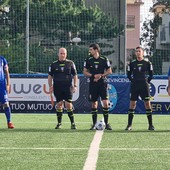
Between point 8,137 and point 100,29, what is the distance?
36.9m

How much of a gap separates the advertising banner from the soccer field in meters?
10.4

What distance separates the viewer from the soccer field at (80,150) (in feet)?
24.2

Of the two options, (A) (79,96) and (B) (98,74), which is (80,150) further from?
(A) (79,96)

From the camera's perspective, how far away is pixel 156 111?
2242cm

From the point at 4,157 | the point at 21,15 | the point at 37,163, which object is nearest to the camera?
the point at 37,163

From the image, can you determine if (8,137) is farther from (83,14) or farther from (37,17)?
(83,14)

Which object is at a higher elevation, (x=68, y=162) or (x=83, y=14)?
(x=83, y=14)

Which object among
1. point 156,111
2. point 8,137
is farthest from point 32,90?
point 8,137

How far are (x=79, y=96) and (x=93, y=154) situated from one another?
14262 millimetres

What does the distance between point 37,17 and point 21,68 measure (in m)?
3.73

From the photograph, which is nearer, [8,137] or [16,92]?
[8,137]

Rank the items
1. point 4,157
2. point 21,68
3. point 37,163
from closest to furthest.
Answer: point 37,163, point 4,157, point 21,68

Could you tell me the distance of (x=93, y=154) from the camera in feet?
27.3

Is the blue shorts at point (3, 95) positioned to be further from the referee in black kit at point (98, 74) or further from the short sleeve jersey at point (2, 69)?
the referee in black kit at point (98, 74)
